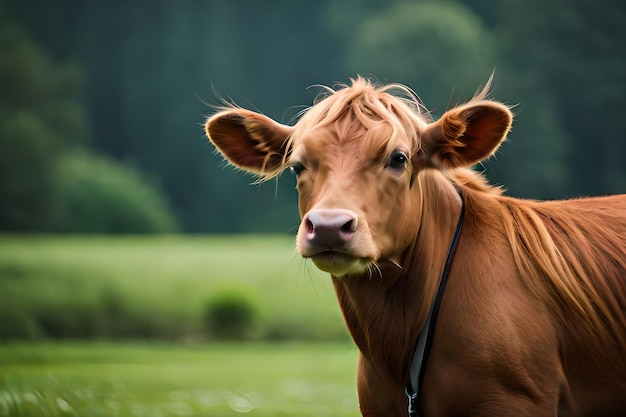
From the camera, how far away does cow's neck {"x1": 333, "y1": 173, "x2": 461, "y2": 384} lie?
5090mm

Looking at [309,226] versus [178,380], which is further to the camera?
[178,380]

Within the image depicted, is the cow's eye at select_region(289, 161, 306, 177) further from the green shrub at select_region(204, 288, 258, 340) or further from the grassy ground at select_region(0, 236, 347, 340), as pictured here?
the green shrub at select_region(204, 288, 258, 340)

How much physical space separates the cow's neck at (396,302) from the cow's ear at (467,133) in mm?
366

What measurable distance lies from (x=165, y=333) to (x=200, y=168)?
46.4 metres

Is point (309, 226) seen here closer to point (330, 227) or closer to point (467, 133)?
point (330, 227)

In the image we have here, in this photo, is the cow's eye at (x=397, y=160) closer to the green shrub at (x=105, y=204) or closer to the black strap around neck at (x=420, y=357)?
the black strap around neck at (x=420, y=357)

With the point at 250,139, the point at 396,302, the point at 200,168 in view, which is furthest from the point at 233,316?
the point at 200,168

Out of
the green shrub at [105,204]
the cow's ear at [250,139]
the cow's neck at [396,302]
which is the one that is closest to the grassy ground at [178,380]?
the cow's ear at [250,139]

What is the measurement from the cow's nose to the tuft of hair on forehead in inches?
21.6

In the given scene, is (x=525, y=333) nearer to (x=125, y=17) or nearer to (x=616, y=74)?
(x=616, y=74)

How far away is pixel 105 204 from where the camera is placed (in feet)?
181

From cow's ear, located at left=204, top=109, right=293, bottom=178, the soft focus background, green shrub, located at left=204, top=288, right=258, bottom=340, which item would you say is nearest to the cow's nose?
the soft focus background

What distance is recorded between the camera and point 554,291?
5.06 m

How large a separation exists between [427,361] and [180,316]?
20145 mm
